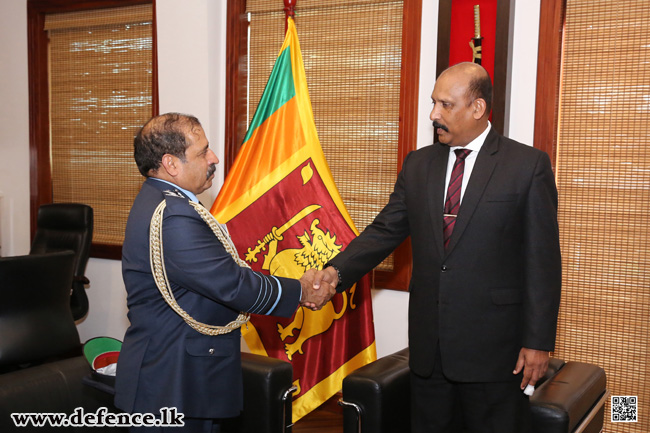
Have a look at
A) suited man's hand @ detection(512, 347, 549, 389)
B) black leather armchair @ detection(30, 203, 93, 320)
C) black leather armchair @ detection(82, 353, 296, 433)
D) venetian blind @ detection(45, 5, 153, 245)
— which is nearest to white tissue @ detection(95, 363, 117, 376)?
black leather armchair @ detection(82, 353, 296, 433)

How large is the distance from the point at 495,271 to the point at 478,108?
534 millimetres

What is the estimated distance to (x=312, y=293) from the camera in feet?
6.83

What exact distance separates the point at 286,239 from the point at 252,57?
167 centimetres

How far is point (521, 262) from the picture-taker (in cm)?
176

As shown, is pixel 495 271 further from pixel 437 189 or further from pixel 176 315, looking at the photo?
pixel 176 315

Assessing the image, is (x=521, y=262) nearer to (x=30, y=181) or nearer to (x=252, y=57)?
(x=252, y=57)

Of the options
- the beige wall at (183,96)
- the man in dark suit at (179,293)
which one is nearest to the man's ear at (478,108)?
the man in dark suit at (179,293)

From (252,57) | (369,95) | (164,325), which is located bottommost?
(164,325)

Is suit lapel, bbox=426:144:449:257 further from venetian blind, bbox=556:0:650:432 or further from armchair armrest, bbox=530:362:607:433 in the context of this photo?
venetian blind, bbox=556:0:650:432

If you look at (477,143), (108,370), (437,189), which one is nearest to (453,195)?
(437,189)

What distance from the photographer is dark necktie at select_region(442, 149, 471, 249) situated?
181 cm

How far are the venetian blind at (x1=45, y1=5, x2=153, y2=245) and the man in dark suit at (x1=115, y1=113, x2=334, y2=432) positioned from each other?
2.82 meters

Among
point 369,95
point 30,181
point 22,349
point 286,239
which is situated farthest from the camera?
point 30,181

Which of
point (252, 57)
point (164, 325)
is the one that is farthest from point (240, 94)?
point (164, 325)
